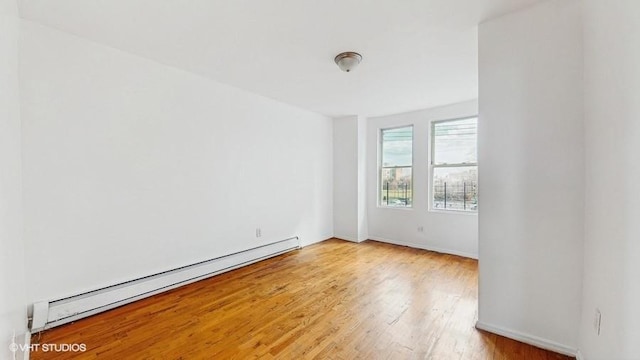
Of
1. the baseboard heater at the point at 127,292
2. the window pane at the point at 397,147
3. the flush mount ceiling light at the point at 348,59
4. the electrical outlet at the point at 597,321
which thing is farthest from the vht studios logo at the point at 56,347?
the window pane at the point at 397,147

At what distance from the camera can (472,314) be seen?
225 cm

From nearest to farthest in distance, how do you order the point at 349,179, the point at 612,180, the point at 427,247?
the point at 612,180 → the point at 427,247 → the point at 349,179

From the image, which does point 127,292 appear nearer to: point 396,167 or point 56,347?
point 56,347

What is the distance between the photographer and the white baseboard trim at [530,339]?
68.0 inches

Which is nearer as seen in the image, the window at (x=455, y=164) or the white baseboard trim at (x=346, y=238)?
the window at (x=455, y=164)

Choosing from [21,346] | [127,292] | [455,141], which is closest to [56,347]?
[21,346]

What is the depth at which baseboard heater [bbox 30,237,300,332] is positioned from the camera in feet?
6.64

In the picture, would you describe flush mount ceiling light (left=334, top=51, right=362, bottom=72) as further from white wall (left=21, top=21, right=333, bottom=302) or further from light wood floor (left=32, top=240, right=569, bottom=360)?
light wood floor (left=32, top=240, right=569, bottom=360)

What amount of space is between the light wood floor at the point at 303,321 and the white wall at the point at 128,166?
0.51 meters

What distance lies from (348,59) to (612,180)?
204 centimetres

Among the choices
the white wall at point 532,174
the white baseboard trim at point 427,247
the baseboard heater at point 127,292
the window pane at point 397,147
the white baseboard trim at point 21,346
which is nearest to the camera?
the white baseboard trim at point 21,346

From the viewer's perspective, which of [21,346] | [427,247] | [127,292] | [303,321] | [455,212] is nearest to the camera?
[21,346]

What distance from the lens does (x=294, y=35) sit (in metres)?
2.20

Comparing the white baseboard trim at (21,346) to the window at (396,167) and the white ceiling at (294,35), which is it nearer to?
the white ceiling at (294,35)
